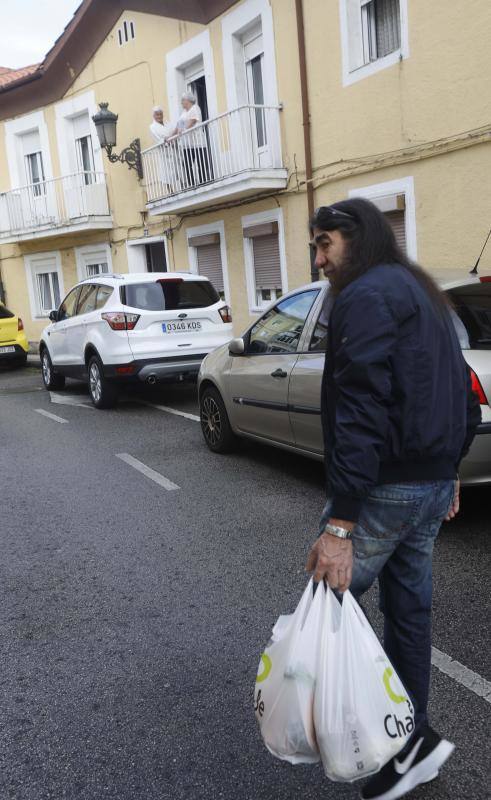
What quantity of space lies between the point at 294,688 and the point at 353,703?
6.2 inches

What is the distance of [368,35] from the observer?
11.1 metres

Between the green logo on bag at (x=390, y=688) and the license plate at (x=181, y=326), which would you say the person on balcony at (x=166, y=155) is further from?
the green logo on bag at (x=390, y=688)

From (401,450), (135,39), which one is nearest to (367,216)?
(401,450)

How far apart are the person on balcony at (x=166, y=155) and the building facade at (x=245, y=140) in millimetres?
43

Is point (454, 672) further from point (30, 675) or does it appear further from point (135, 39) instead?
point (135, 39)

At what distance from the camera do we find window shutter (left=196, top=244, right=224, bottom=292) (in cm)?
1533

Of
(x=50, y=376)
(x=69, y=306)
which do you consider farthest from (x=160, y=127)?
(x=50, y=376)

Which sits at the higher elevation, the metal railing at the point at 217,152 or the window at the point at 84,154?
the window at the point at 84,154

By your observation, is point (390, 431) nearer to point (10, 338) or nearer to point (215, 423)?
point (215, 423)

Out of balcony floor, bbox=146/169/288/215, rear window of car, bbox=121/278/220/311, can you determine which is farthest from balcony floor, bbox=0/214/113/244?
rear window of car, bbox=121/278/220/311

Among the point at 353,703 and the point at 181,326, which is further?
the point at 181,326

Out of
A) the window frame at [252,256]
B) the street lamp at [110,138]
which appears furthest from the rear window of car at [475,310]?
the street lamp at [110,138]

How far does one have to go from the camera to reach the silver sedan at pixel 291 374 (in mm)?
4328

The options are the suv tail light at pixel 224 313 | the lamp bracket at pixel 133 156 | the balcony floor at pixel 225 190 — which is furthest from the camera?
the lamp bracket at pixel 133 156
